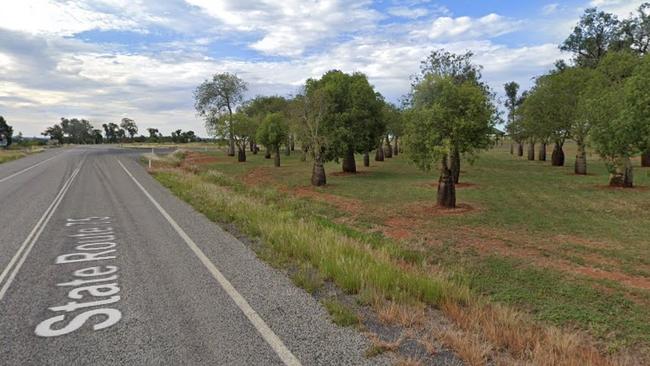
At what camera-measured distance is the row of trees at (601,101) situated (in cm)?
1723

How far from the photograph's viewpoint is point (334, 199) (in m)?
21.8

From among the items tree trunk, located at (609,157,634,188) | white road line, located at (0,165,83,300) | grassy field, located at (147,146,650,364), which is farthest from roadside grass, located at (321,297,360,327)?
tree trunk, located at (609,157,634,188)

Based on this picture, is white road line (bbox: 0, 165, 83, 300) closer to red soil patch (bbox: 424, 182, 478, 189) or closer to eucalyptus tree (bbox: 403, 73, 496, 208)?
eucalyptus tree (bbox: 403, 73, 496, 208)

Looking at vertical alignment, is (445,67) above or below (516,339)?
above

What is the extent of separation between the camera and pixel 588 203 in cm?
1919

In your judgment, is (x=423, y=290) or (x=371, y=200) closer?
(x=423, y=290)

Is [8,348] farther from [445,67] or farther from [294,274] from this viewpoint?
[445,67]

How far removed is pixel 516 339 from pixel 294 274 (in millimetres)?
3858

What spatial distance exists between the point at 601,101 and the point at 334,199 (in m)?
15.9

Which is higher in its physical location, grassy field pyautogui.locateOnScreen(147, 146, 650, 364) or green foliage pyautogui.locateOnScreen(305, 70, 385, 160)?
green foliage pyautogui.locateOnScreen(305, 70, 385, 160)

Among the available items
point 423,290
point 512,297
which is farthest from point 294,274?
point 512,297

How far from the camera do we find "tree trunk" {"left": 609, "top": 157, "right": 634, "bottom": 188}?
2380 cm

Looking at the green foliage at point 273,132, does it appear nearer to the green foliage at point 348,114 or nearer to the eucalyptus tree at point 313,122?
the green foliage at point 348,114

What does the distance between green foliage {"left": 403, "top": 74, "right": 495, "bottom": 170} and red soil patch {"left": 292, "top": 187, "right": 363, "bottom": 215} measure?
11.9 feet
